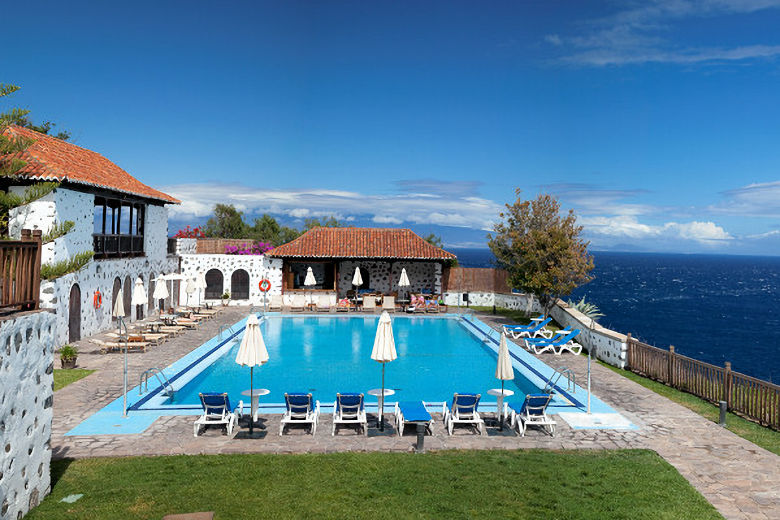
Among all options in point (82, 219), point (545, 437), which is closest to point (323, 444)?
point (545, 437)

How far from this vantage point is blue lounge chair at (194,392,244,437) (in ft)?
30.4

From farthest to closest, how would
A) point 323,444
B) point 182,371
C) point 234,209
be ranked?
point 234,209 → point 182,371 → point 323,444

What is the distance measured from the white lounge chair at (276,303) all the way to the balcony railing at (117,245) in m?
6.50

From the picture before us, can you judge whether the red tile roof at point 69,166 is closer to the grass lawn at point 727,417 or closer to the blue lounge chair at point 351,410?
the blue lounge chair at point 351,410

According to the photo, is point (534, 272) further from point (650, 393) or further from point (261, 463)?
point (261, 463)

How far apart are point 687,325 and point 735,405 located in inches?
1584

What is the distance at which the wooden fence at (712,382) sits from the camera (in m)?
9.99

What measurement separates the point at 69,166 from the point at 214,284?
1210 centimetres

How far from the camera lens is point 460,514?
6.40 meters

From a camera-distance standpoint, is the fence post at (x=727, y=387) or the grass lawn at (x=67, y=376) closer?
the fence post at (x=727, y=387)

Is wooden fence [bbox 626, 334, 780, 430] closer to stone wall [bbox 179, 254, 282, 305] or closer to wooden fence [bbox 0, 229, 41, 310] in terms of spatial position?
wooden fence [bbox 0, 229, 41, 310]

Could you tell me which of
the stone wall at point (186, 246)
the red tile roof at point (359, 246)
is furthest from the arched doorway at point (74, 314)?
the red tile roof at point (359, 246)

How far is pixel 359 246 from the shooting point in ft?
92.3

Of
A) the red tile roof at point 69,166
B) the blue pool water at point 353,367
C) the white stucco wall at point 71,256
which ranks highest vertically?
the red tile roof at point 69,166
